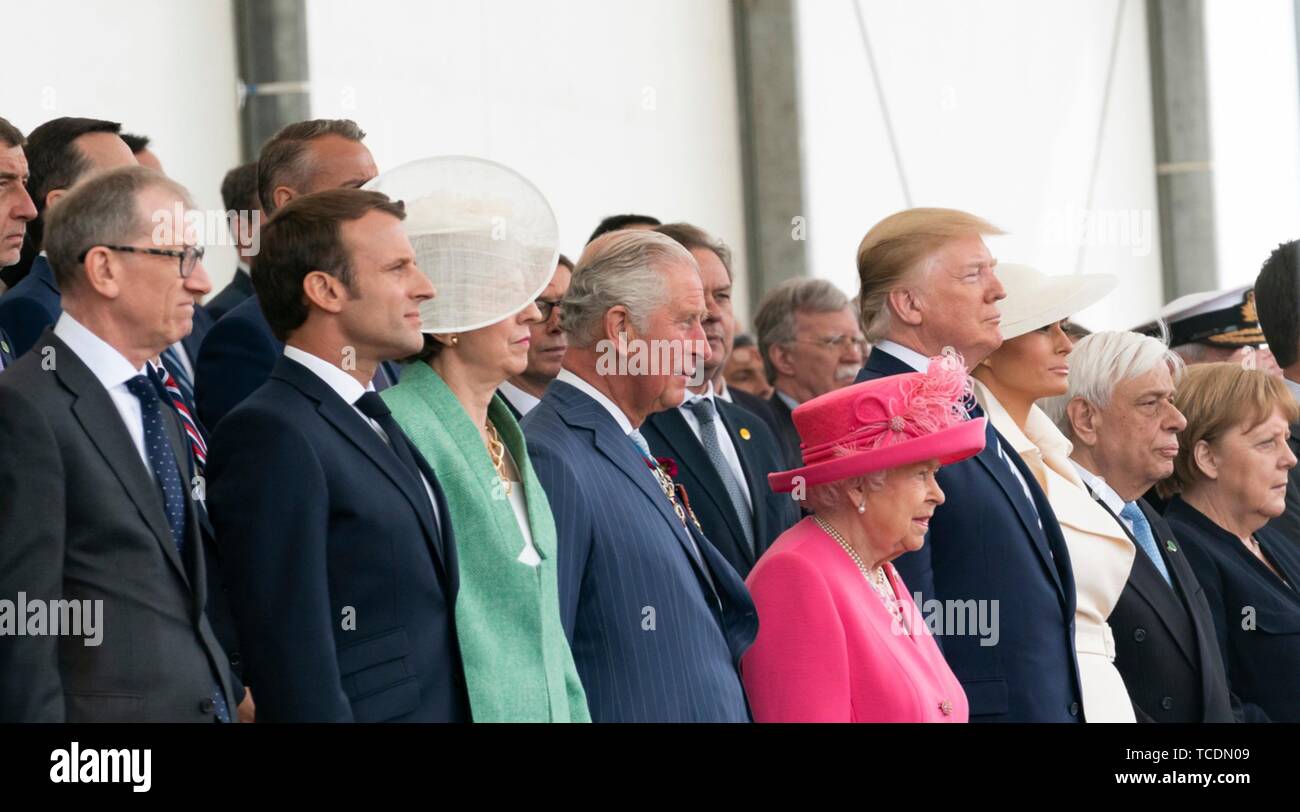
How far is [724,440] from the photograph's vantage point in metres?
4.18

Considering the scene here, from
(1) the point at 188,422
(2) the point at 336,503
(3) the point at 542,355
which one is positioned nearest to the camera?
(2) the point at 336,503

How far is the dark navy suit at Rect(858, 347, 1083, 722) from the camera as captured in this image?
3506mm

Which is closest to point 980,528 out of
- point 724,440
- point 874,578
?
point 874,578

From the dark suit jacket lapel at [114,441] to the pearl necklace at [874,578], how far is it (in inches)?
45.1

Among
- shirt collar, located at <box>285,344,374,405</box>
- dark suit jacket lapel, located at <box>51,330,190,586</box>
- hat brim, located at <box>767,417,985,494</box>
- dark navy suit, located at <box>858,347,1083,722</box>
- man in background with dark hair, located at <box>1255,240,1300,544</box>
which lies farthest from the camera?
man in background with dark hair, located at <box>1255,240,1300,544</box>

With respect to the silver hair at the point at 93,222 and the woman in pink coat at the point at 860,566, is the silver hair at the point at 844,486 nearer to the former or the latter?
the woman in pink coat at the point at 860,566

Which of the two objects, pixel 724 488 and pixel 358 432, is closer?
pixel 358 432

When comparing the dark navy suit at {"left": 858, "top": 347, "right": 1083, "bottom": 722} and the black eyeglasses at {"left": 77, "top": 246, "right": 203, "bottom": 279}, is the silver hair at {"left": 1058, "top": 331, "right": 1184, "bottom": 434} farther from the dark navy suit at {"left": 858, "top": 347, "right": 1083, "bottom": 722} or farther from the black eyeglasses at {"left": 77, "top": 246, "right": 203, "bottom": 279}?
the black eyeglasses at {"left": 77, "top": 246, "right": 203, "bottom": 279}

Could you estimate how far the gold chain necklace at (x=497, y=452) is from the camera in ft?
10.2

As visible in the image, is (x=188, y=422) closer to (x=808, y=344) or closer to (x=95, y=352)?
(x=95, y=352)

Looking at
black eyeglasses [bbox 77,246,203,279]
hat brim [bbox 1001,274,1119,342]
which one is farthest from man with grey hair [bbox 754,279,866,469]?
black eyeglasses [bbox 77,246,203,279]

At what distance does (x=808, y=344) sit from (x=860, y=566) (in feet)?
8.23

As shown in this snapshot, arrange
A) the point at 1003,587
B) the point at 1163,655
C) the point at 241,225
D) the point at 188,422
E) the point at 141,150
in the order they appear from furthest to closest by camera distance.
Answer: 1. the point at 141,150
2. the point at 241,225
3. the point at 1163,655
4. the point at 1003,587
5. the point at 188,422
